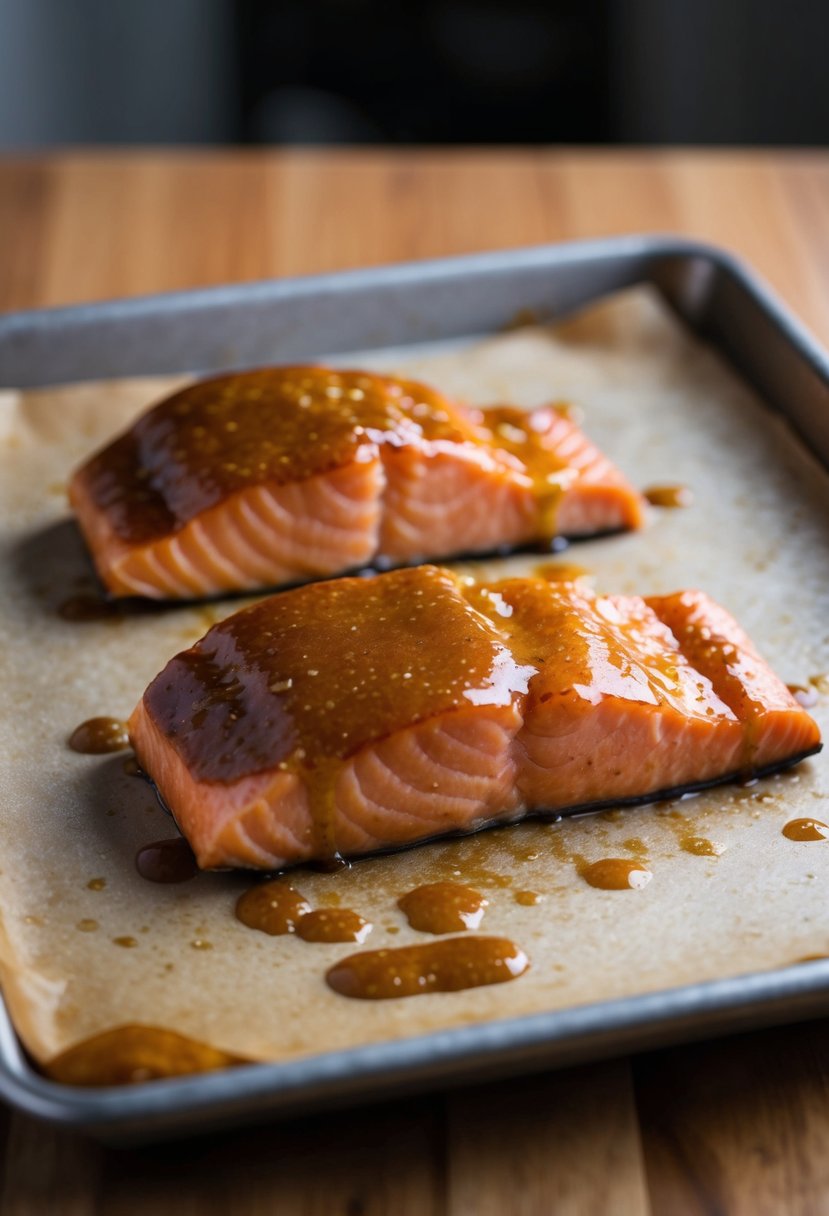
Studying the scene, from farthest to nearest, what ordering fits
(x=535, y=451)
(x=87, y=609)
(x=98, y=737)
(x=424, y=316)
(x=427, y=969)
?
1. (x=424, y=316)
2. (x=535, y=451)
3. (x=87, y=609)
4. (x=98, y=737)
5. (x=427, y=969)

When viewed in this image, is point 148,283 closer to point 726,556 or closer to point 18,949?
point 726,556

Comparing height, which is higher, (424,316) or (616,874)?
(424,316)

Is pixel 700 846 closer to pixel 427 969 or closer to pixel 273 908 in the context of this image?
pixel 427 969

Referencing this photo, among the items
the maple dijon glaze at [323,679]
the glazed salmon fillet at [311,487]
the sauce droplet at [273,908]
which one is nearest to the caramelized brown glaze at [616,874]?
the maple dijon glaze at [323,679]

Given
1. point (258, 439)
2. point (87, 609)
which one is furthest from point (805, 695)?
point (87, 609)

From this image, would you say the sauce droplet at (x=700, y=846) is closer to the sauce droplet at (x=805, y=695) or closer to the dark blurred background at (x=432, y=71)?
the sauce droplet at (x=805, y=695)

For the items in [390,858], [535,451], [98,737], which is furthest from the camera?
[535,451]

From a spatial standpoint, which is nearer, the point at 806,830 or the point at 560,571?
the point at 806,830
